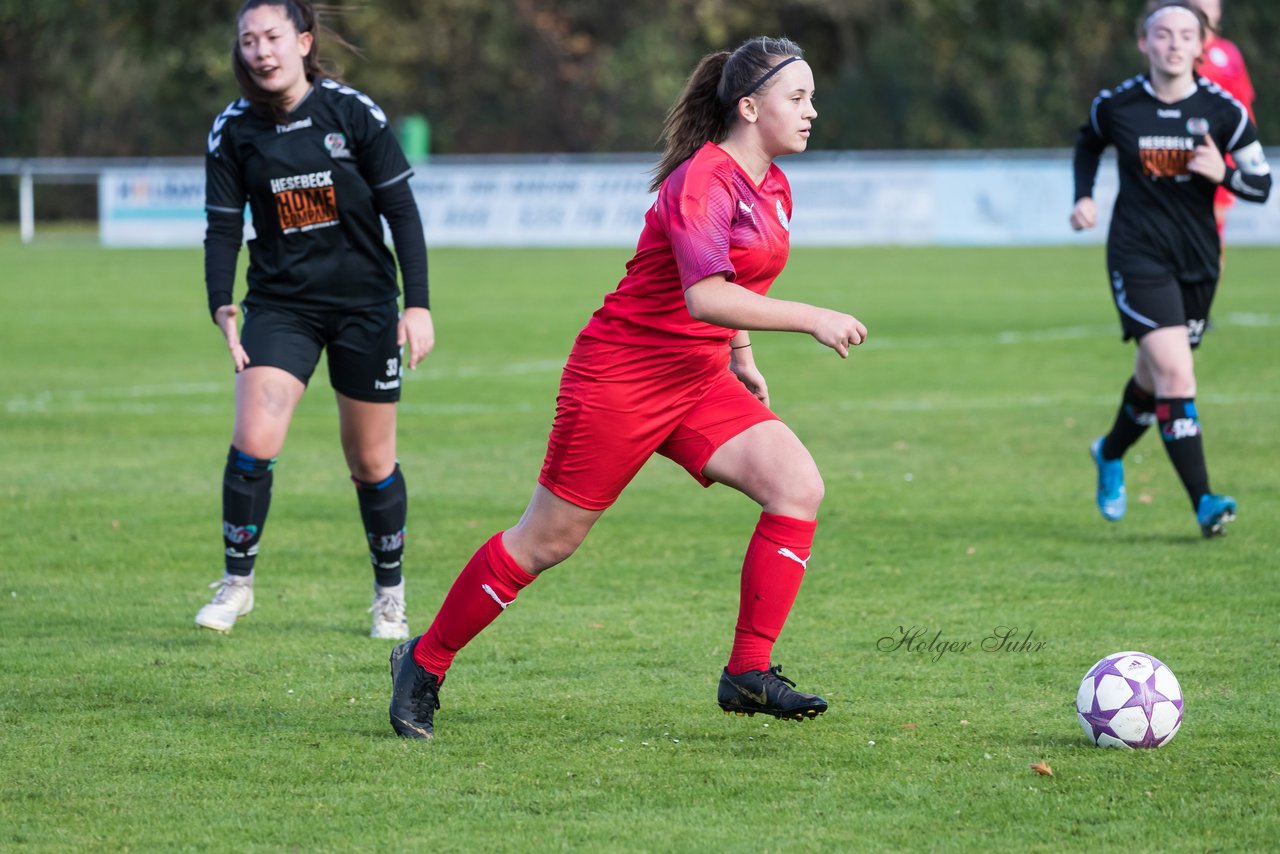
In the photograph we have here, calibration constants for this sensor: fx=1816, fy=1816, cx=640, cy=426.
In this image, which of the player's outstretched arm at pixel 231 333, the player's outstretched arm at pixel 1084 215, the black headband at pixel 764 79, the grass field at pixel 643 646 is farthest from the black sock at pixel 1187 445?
the player's outstretched arm at pixel 231 333

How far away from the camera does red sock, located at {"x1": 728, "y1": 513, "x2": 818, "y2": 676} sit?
5.05 metres

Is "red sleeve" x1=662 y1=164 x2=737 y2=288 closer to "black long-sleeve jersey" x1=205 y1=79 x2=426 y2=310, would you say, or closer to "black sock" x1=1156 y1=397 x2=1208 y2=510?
"black long-sleeve jersey" x1=205 y1=79 x2=426 y2=310

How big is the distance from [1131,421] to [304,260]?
164 inches

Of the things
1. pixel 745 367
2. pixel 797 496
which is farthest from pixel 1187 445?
pixel 797 496

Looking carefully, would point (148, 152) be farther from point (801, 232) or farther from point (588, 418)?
point (588, 418)

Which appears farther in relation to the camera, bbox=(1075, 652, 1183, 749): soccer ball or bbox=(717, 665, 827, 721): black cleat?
bbox=(717, 665, 827, 721): black cleat

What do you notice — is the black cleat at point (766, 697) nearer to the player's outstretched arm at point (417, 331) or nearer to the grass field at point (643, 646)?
the grass field at point (643, 646)

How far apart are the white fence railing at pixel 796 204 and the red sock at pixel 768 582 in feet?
82.6

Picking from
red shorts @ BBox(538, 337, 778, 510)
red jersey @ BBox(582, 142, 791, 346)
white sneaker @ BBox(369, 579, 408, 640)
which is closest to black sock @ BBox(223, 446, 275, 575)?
white sneaker @ BBox(369, 579, 408, 640)

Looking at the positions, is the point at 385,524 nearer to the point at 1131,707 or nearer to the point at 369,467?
the point at 369,467

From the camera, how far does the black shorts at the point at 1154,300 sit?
8141 millimetres

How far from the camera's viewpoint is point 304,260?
6391 mm

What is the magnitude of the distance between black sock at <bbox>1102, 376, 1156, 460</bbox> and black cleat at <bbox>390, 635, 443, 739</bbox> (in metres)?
4.45

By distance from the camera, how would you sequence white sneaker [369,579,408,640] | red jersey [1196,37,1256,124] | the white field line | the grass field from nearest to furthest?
the grass field → white sneaker [369,579,408,640] → red jersey [1196,37,1256,124] → the white field line
